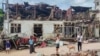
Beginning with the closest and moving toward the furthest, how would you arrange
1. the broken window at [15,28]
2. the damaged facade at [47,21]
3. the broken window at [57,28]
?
the broken window at [15,28]
the damaged facade at [47,21]
the broken window at [57,28]

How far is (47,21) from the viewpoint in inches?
1563

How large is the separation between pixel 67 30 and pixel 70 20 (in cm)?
163

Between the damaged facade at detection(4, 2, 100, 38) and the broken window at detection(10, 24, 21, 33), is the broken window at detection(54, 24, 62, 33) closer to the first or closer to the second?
the damaged facade at detection(4, 2, 100, 38)

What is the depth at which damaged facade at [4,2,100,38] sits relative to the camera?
38688 mm

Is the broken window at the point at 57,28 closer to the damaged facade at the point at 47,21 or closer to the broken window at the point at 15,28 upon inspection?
the damaged facade at the point at 47,21

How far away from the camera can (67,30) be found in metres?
40.7

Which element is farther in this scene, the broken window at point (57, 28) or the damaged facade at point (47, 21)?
the broken window at point (57, 28)

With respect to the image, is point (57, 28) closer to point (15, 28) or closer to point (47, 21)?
point (47, 21)

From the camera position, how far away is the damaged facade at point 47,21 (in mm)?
38688

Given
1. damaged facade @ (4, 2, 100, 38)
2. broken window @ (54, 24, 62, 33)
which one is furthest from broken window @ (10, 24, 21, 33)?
broken window @ (54, 24, 62, 33)

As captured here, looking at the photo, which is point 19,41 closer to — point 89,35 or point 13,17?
point 13,17

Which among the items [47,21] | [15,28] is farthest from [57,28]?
[15,28]

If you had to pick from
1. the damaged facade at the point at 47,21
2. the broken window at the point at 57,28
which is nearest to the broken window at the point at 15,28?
the damaged facade at the point at 47,21

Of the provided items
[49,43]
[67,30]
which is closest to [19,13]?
[67,30]
